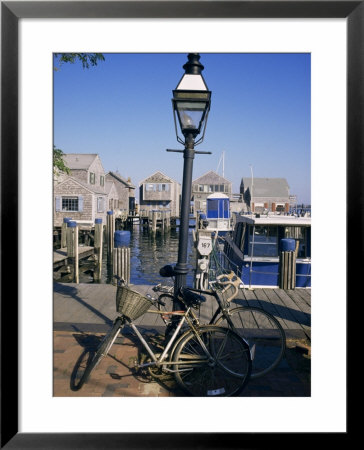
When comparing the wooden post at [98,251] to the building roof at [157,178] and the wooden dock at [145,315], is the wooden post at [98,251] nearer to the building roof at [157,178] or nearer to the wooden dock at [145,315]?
the wooden dock at [145,315]

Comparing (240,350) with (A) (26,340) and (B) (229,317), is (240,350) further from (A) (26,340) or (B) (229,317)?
(A) (26,340)

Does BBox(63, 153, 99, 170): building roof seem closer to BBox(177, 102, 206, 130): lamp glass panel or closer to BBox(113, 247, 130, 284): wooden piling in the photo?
BBox(113, 247, 130, 284): wooden piling

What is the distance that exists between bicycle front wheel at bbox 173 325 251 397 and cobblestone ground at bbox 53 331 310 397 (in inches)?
5.5

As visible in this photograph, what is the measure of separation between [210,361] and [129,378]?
0.78 meters

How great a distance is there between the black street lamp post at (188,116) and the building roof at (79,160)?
30.8 m

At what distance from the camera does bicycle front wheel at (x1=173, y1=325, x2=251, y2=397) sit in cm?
299

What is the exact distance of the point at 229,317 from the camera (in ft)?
10.3

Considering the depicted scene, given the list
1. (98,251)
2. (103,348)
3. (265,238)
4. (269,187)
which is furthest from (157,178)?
(103,348)

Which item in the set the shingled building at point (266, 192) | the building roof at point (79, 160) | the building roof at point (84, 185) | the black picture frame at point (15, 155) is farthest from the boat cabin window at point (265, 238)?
the shingled building at point (266, 192)

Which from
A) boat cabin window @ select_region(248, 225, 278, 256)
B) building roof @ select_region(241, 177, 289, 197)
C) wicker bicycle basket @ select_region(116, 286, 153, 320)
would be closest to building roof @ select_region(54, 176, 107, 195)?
boat cabin window @ select_region(248, 225, 278, 256)

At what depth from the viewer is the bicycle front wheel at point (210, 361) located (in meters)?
2.99

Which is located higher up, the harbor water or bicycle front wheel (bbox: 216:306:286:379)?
bicycle front wheel (bbox: 216:306:286:379)

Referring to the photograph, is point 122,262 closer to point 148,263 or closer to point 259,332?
point 259,332

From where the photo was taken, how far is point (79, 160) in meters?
34.1
